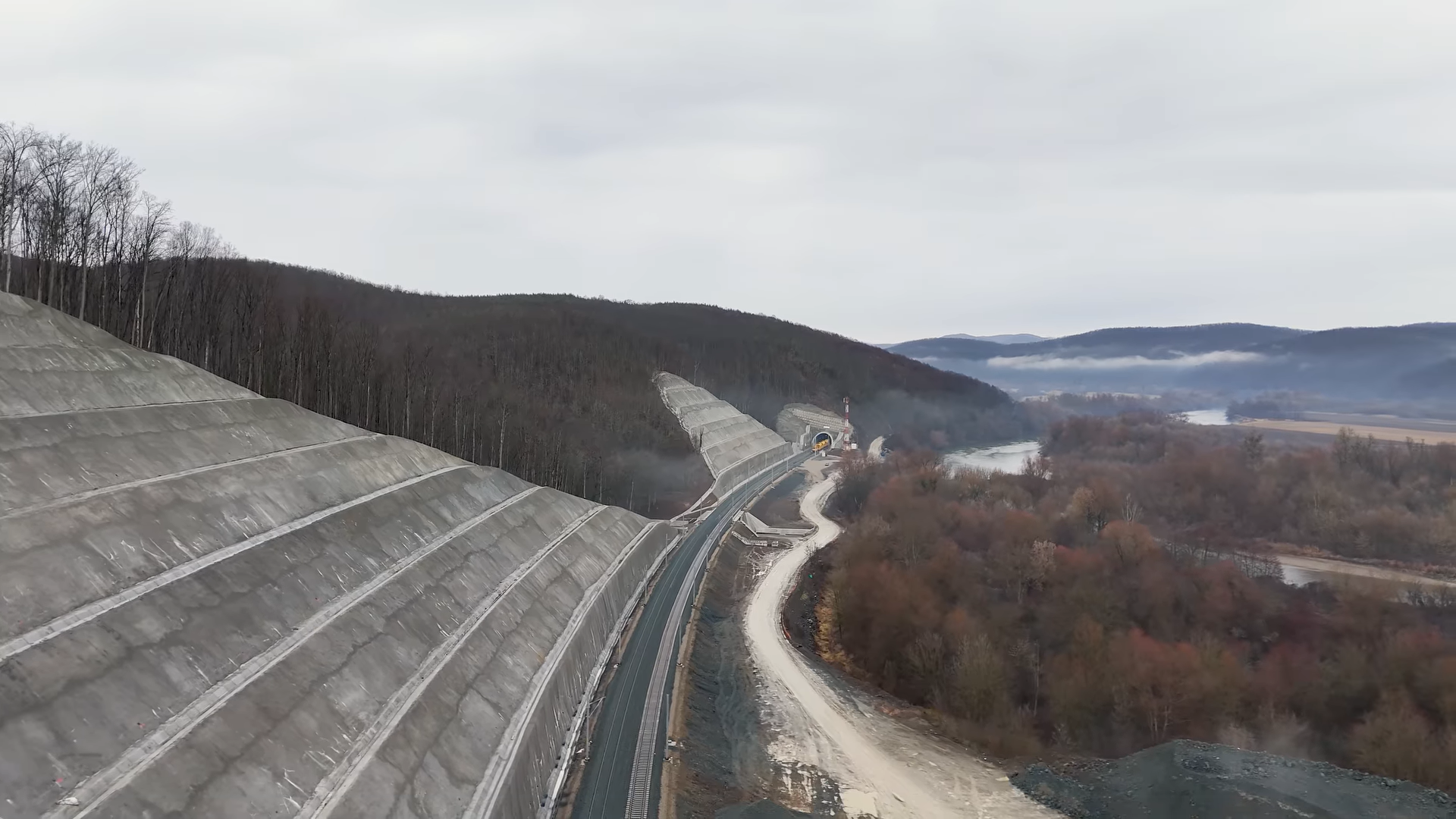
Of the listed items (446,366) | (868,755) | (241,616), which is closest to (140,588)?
(241,616)

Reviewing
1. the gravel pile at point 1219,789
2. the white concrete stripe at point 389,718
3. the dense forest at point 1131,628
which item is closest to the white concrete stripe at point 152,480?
the white concrete stripe at point 389,718

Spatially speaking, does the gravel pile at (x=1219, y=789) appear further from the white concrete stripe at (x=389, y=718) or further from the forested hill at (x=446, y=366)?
the forested hill at (x=446, y=366)

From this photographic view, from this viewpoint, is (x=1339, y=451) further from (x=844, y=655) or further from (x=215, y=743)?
(x=215, y=743)

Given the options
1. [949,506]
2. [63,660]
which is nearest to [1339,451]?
[949,506]

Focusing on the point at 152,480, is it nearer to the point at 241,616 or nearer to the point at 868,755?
the point at 241,616

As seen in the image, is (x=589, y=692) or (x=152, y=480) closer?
(x=152, y=480)

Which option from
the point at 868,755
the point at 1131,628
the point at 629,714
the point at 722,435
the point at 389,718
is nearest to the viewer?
the point at 389,718
